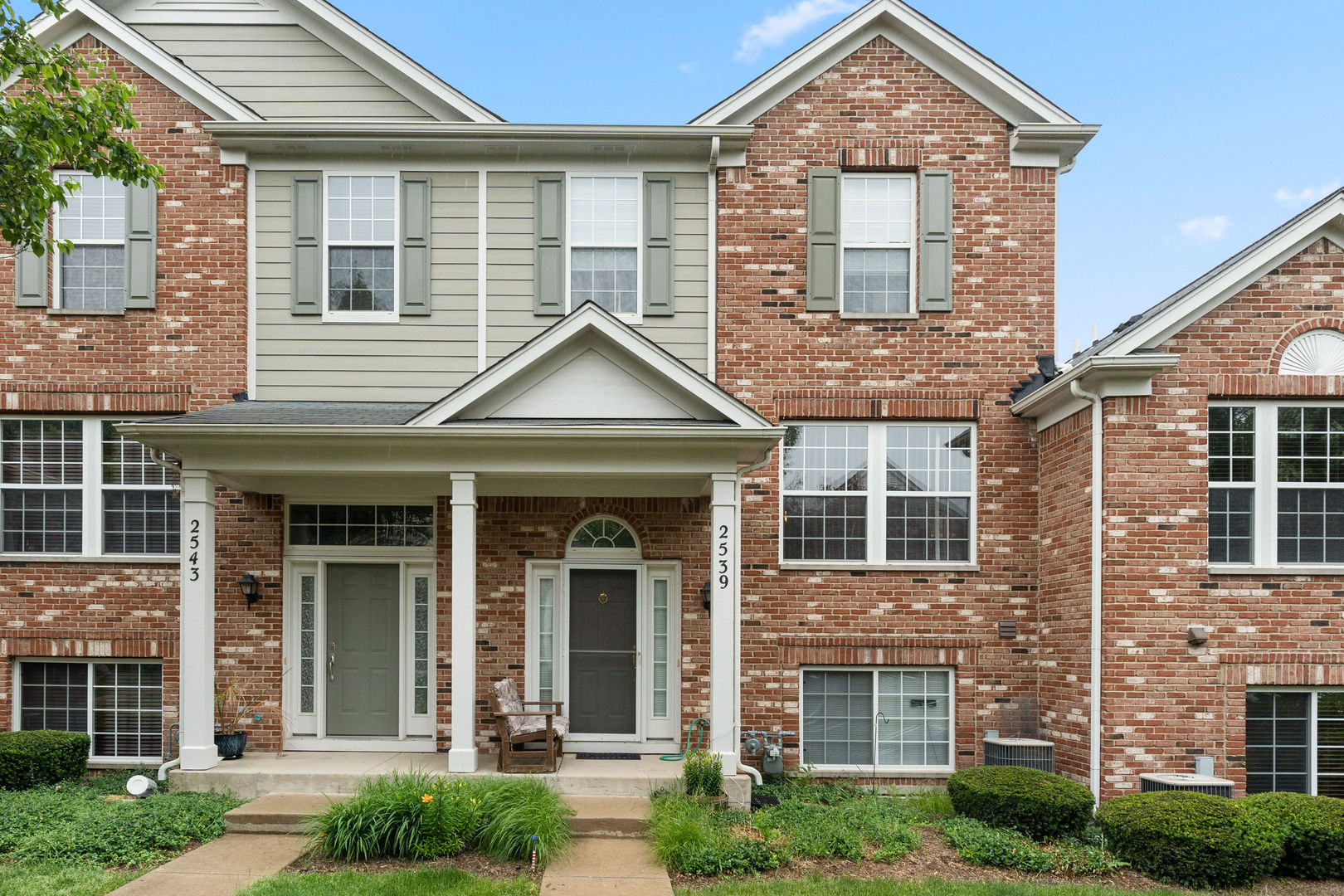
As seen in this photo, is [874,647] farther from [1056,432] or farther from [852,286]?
[852,286]

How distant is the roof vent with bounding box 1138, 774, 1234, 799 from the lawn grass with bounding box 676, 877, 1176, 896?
1518 mm

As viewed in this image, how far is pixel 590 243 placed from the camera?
1107cm

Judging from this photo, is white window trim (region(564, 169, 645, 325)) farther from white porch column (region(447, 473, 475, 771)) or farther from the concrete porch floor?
the concrete porch floor

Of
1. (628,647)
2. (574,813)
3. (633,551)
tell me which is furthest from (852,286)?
(574,813)

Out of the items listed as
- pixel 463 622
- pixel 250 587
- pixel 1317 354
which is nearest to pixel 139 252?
pixel 250 587

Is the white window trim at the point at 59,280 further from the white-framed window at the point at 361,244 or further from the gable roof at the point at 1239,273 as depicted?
the gable roof at the point at 1239,273

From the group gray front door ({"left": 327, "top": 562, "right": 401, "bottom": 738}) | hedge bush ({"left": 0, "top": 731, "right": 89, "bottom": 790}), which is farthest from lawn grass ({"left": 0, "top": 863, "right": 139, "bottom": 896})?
gray front door ({"left": 327, "top": 562, "right": 401, "bottom": 738})

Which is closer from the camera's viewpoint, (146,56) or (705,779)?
(705,779)

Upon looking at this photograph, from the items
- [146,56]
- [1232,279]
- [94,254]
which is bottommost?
[1232,279]

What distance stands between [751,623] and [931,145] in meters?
5.81

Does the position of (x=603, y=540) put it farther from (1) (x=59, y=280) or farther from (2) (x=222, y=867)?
(1) (x=59, y=280)

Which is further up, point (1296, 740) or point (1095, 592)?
point (1095, 592)

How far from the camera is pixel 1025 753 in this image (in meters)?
9.86

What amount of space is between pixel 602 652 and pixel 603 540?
124 cm
